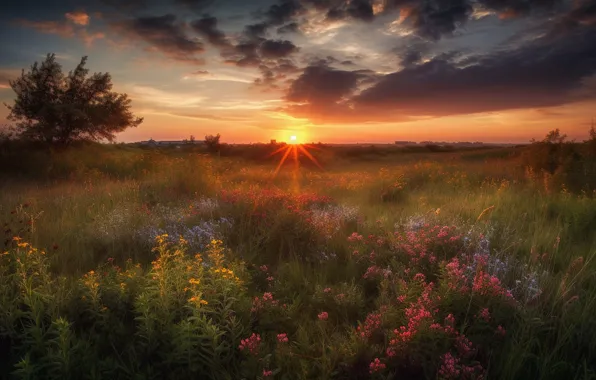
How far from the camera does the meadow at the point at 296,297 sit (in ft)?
9.39

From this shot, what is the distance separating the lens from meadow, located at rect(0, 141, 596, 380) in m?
2.86

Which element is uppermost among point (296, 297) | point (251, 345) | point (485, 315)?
point (485, 315)

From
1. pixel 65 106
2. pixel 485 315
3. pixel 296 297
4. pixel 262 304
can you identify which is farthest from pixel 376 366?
pixel 65 106

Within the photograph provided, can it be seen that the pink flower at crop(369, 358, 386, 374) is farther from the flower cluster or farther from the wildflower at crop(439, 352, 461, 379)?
the flower cluster

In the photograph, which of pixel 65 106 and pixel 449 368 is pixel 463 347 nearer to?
pixel 449 368

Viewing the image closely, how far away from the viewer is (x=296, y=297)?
4168mm

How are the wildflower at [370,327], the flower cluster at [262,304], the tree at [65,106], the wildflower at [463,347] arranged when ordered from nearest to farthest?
the wildflower at [463,347], the wildflower at [370,327], the flower cluster at [262,304], the tree at [65,106]

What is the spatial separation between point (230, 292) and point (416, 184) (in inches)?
409

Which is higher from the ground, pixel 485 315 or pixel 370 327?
pixel 485 315

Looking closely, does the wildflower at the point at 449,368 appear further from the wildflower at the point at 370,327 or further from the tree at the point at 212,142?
the tree at the point at 212,142

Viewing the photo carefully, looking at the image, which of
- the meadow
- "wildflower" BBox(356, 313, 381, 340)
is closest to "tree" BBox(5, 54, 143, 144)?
the meadow

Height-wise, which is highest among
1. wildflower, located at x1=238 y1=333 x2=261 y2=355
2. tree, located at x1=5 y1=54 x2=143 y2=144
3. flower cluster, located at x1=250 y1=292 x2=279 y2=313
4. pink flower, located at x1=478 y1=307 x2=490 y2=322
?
A: tree, located at x1=5 y1=54 x2=143 y2=144

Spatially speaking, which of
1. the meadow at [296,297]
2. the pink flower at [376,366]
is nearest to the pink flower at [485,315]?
the meadow at [296,297]

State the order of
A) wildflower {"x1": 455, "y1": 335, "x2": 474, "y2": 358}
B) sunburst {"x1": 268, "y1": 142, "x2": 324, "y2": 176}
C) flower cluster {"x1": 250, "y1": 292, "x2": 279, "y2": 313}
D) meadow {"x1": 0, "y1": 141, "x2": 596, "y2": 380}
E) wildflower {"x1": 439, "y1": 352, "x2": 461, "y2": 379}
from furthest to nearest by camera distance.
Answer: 1. sunburst {"x1": 268, "y1": 142, "x2": 324, "y2": 176}
2. flower cluster {"x1": 250, "y1": 292, "x2": 279, "y2": 313}
3. meadow {"x1": 0, "y1": 141, "x2": 596, "y2": 380}
4. wildflower {"x1": 455, "y1": 335, "x2": 474, "y2": 358}
5. wildflower {"x1": 439, "y1": 352, "x2": 461, "y2": 379}
